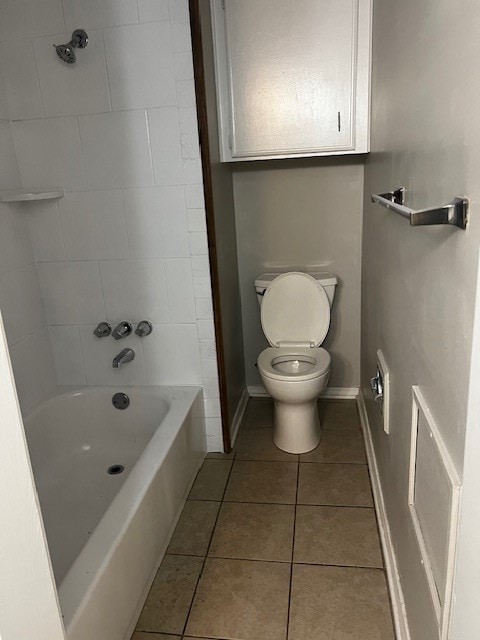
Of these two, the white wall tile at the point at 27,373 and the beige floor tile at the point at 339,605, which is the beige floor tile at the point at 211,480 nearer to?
the beige floor tile at the point at 339,605

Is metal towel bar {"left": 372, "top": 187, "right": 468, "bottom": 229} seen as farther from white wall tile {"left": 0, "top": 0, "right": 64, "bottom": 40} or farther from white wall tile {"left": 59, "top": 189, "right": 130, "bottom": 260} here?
white wall tile {"left": 0, "top": 0, "right": 64, "bottom": 40}

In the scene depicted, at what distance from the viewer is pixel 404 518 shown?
140 cm

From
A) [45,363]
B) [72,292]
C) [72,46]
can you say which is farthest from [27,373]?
[72,46]

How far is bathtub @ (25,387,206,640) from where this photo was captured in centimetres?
135

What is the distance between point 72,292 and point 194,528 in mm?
1195

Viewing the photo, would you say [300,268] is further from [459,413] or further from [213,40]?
[459,413]

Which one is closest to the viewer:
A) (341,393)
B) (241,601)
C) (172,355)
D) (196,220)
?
(241,601)

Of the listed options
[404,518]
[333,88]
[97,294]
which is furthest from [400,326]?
[97,294]

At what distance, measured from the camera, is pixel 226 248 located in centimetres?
245

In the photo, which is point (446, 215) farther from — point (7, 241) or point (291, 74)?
point (7, 241)

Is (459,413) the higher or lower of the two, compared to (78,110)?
A: lower

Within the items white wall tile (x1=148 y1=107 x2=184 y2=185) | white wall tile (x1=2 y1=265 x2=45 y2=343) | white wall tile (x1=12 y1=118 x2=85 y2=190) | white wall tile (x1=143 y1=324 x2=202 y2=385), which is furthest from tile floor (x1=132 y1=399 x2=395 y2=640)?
white wall tile (x1=12 y1=118 x2=85 y2=190)

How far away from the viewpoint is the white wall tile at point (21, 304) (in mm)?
2082

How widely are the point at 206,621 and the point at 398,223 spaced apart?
1359 mm
